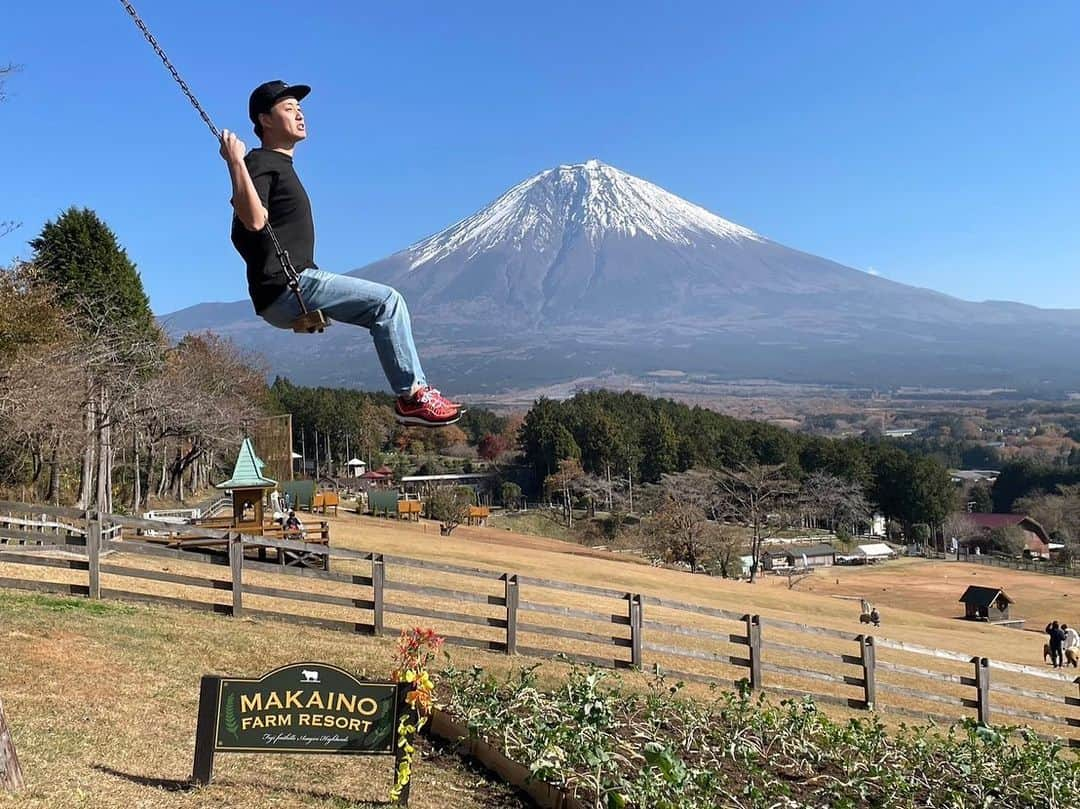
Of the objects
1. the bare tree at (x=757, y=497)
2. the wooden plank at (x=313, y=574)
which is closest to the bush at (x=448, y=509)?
the bare tree at (x=757, y=497)

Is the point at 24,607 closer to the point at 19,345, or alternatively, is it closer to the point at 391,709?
the point at 391,709

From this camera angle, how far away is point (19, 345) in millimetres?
22766

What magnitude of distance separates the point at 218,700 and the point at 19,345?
20.0 meters

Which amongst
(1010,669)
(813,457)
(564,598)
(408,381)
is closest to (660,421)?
(813,457)

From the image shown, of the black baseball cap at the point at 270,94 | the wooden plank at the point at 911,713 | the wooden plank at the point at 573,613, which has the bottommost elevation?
the wooden plank at the point at 911,713

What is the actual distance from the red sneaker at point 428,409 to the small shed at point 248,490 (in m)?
19.0

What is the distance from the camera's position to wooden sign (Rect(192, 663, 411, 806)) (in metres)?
6.24

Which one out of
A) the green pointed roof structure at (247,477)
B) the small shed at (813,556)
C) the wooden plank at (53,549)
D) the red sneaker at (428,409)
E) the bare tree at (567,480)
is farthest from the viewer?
the bare tree at (567,480)

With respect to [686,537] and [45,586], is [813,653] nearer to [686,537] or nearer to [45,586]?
[45,586]

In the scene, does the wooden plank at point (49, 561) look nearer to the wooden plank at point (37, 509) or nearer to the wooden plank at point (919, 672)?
the wooden plank at point (37, 509)

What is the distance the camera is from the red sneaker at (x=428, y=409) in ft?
10.0

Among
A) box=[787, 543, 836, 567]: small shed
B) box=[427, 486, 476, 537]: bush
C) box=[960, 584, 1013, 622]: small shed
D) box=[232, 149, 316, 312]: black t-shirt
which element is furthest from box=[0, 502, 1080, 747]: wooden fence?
box=[787, 543, 836, 567]: small shed

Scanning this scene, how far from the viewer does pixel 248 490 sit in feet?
71.5

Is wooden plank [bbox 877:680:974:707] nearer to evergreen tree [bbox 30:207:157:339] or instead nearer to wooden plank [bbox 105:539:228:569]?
wooden plank [bbox 105:539:228:569]
